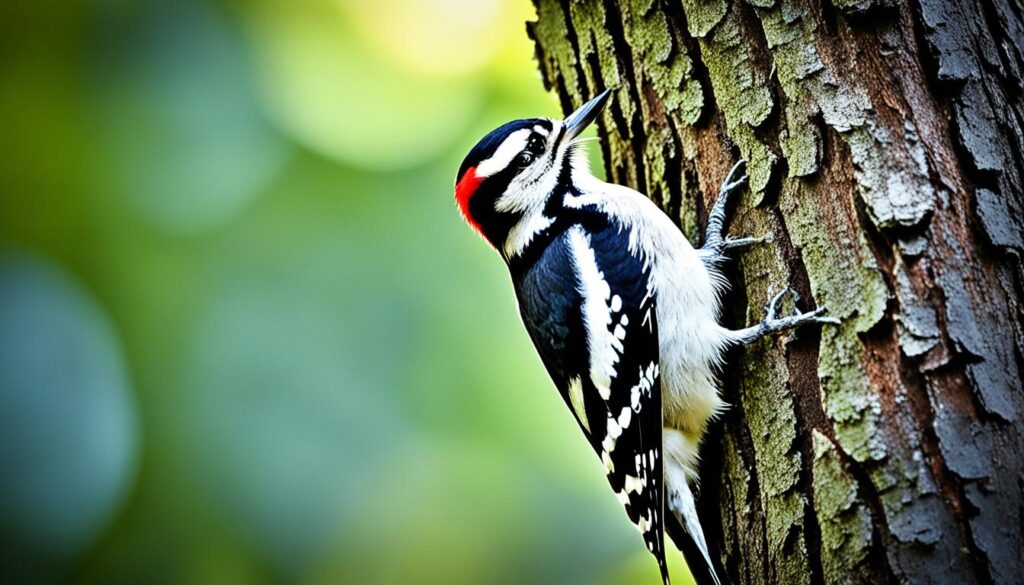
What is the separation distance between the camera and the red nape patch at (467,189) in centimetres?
307

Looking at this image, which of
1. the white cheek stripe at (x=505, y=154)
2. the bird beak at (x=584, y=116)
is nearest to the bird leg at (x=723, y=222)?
the bird beak at (x=584, y=116)

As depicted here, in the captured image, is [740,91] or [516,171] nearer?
[740,91]

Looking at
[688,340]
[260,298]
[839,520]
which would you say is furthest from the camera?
[260,298]

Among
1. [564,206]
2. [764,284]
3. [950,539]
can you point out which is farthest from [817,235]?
[564,206]

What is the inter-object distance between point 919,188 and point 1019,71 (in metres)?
0.46

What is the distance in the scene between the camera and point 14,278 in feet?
13.9

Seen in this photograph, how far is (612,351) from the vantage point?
271cm

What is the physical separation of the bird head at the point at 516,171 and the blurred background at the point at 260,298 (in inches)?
37.6

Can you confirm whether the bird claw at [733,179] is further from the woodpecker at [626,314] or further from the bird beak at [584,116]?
the bird beak at [584,116]

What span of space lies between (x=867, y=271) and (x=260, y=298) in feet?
9.86

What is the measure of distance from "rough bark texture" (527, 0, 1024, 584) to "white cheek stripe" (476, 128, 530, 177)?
659 mm

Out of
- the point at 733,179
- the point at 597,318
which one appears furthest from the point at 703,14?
the point at 597,318

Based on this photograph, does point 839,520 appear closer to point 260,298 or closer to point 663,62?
point 663,62

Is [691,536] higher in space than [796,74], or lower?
lower
